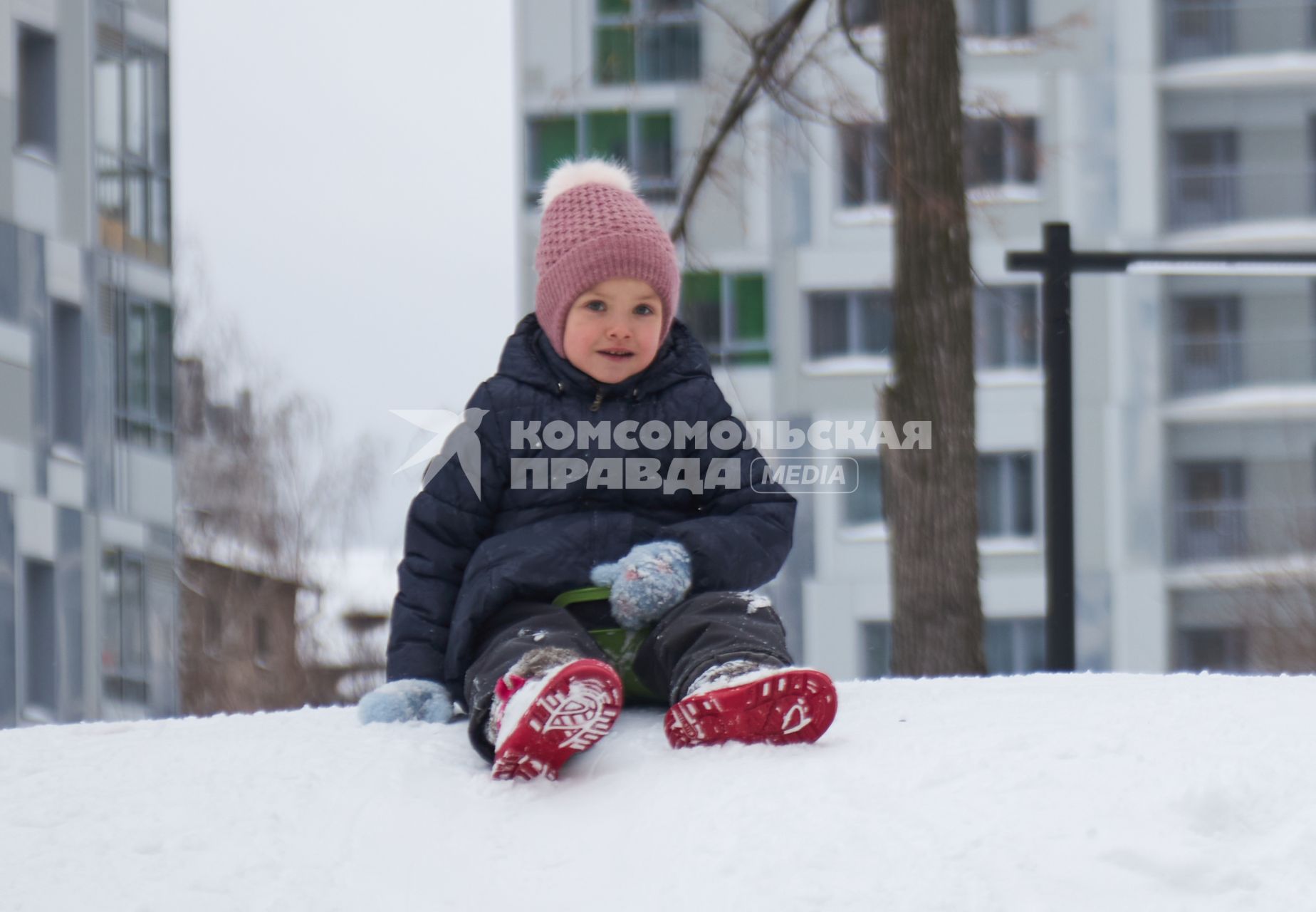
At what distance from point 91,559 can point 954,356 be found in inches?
453

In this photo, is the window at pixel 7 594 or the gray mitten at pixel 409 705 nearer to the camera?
the gray mitten at pixel 409 705

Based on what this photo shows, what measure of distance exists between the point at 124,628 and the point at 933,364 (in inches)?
481

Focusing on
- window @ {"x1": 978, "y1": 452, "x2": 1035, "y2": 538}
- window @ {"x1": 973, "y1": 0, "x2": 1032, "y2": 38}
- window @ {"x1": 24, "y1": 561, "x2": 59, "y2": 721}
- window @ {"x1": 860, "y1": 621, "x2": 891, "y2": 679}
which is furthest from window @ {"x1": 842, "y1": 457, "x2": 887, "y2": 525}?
window @ {"x1": 24, "y1": 561, "x2": 59, "y2": 721}

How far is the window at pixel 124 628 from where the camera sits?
15001 mm

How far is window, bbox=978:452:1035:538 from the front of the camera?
62.8ft

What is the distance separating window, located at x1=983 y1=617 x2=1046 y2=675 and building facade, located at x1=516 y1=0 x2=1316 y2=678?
0.04m

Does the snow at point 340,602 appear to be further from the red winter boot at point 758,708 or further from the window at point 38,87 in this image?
the red winter boot at point 758,708

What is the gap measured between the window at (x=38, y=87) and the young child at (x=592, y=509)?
39.6 feet

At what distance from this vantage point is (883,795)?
2498mm

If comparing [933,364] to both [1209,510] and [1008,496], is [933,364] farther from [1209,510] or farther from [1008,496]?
[1209,510]

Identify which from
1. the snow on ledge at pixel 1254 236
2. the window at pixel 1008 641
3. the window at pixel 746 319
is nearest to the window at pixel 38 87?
the window at pixel 746 319

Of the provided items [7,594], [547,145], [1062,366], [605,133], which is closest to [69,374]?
[7,594]

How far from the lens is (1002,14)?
65.2ft

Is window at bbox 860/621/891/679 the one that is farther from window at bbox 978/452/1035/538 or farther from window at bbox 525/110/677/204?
window at bbox 525/110/677/204
